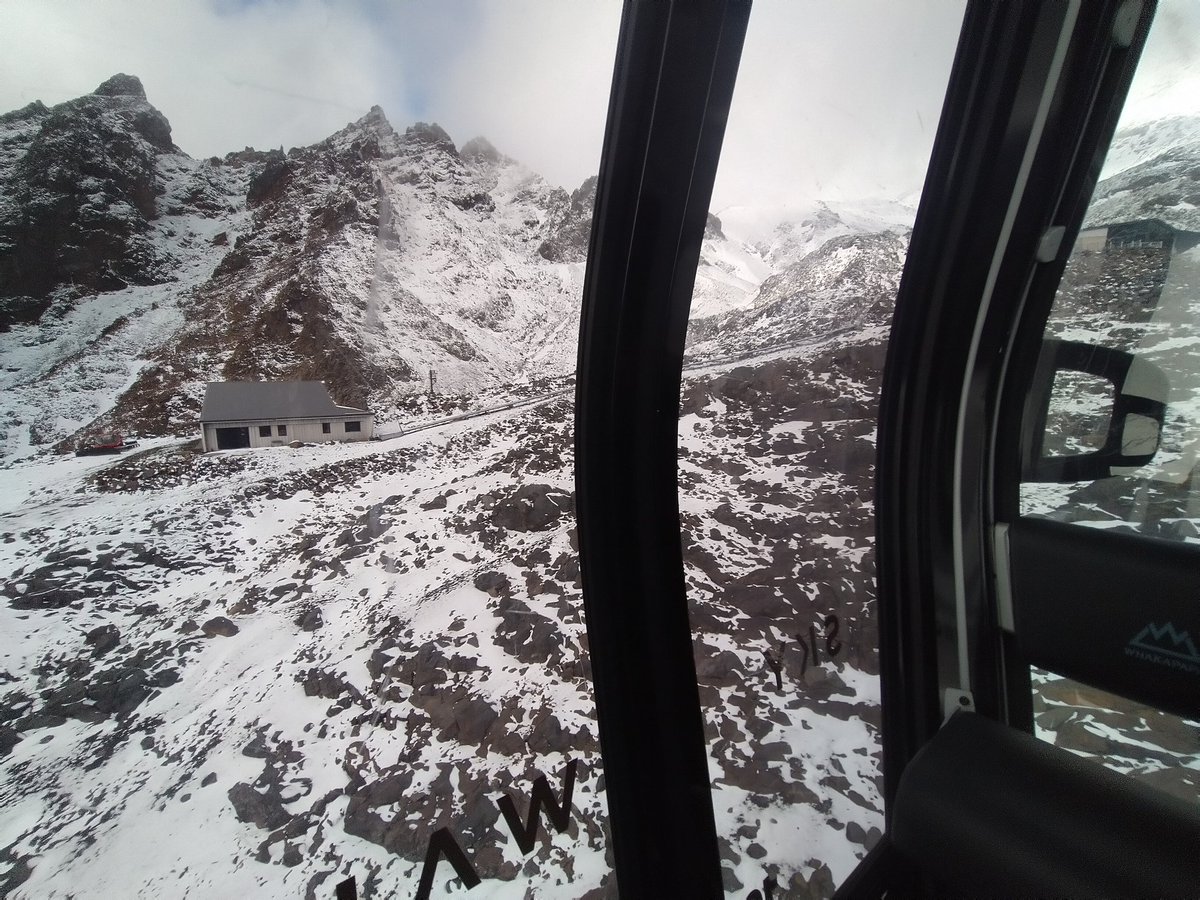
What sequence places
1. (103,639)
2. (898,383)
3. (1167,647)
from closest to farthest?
(103,639), (1167,647), (898,383)

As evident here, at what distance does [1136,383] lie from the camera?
1.45 m

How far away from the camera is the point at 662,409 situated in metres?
1.09

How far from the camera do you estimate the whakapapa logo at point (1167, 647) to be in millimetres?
1101

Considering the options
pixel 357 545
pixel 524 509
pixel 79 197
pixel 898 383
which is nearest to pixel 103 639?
pixel 357 545

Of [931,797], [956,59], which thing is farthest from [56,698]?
[956,59]

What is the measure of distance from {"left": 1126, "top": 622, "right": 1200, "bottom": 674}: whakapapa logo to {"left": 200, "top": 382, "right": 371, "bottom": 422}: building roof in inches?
83.1

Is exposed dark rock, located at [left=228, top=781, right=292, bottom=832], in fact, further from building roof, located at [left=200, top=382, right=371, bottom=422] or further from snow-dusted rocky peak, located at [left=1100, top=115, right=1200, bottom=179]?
snow-dusted rocky peak, located at [left=1100, top=115, right=1200, bottom=179]

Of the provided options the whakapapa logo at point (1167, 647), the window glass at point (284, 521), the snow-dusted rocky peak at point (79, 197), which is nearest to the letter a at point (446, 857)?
the window glass at point (284, 521)

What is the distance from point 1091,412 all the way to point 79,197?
8.91 ft

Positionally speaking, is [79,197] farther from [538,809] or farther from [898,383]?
[898,383]

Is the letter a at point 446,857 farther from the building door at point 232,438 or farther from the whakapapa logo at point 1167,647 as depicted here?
the whakapapa logo at point 1167,647

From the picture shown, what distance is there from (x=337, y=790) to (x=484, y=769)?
0.35m

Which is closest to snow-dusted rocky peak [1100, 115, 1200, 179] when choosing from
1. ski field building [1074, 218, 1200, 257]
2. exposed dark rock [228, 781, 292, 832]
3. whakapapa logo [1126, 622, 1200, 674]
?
ski field building [1074, 218, 1200, 257]

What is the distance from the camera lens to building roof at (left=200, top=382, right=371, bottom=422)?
1040mm
